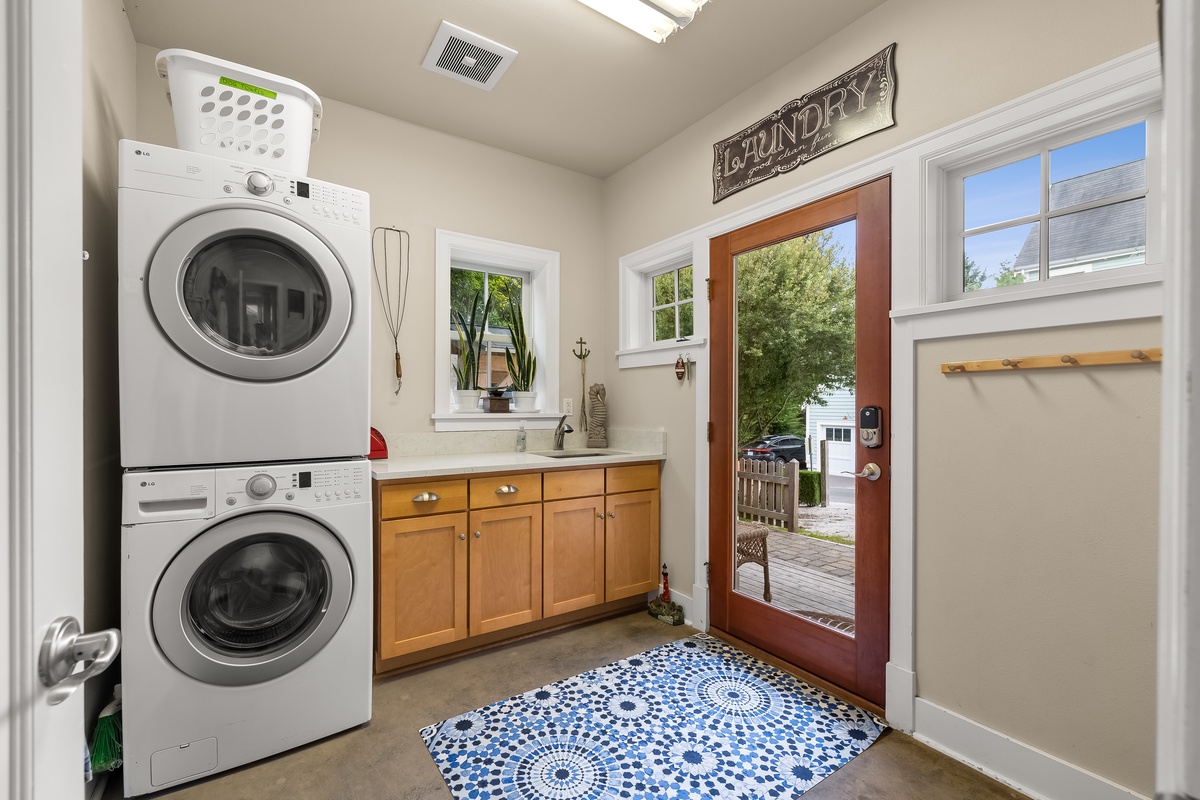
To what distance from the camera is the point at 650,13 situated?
2.09m

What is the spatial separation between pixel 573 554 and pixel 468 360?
1.30 m

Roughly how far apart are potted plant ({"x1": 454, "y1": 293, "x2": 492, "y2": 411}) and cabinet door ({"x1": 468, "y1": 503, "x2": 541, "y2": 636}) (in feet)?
2.98

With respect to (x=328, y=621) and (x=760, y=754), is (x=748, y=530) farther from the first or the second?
(x=328, y=621)

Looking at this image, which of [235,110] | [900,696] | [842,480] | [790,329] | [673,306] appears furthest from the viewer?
[673,306]

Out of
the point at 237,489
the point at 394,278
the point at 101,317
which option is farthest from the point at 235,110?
the point at 237,489

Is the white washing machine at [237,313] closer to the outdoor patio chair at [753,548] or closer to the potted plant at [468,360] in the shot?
the potted plant at [468,360]

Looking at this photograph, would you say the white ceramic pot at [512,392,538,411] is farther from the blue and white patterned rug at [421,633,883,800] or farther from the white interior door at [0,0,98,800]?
the white interior door at [0,0,98,800]

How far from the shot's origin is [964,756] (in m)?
1.77

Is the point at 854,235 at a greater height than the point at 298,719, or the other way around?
the point at 854,235

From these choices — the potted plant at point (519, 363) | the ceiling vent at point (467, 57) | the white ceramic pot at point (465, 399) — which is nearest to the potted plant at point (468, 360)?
the white ceramic pot at point (465, 399)

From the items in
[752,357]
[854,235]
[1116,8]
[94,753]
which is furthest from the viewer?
[752,357]

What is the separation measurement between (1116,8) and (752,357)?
1570 mm

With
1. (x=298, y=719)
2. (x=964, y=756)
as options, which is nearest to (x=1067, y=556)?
(x=964, y=756)

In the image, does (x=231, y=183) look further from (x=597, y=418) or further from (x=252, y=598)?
(x=597, y=418)
